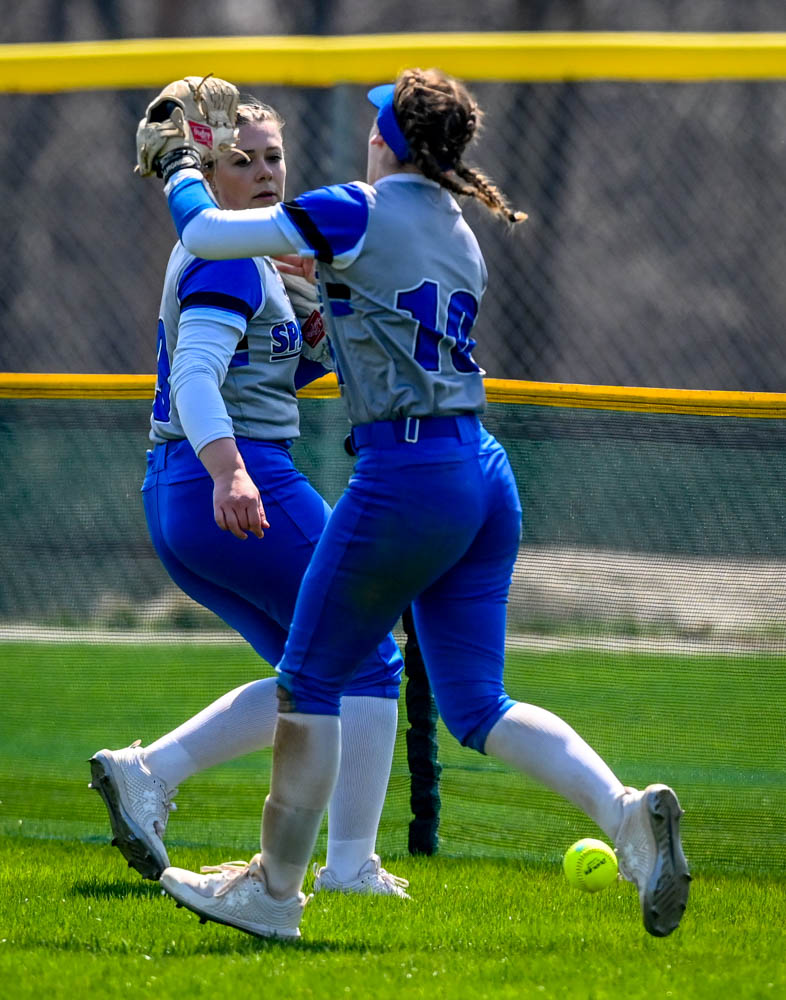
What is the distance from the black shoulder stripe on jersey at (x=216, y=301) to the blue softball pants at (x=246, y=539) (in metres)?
0.40

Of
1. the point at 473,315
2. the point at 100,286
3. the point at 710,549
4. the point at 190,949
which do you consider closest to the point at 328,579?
the point at 473,315

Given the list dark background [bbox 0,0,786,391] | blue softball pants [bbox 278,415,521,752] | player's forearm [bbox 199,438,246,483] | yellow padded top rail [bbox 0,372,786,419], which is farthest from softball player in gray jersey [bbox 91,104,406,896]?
dark background [bbox 0,0,786,391]

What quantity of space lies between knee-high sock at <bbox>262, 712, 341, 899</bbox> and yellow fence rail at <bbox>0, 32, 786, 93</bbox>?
2710 mm

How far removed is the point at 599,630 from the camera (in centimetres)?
531

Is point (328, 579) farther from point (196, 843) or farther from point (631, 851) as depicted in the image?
point (196, 843)

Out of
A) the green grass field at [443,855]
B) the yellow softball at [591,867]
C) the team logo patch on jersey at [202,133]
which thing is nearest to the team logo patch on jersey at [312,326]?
the team logo patch on jersey at [202,133]

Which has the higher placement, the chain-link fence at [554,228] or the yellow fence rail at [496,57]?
the yellow fence rail at [496,57]

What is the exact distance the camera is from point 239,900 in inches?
134

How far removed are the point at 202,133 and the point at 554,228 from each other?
1312 cm

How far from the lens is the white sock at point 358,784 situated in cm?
419

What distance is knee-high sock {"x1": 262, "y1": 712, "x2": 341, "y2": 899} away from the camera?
10.9 feet

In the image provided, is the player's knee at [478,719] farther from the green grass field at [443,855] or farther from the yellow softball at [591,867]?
the yellow softball at [591,867]

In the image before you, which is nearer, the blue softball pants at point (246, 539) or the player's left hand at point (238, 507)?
the player's left hand at point (238, 507)

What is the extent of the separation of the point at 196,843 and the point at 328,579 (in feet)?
7.31
